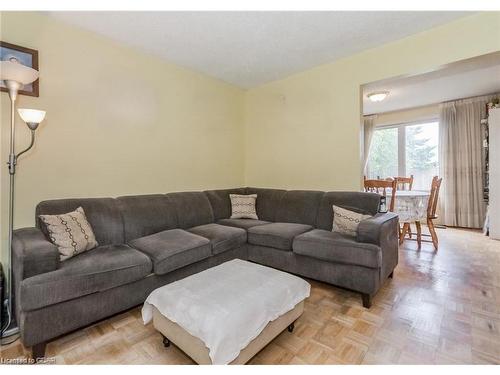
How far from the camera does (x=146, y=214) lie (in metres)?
2.59

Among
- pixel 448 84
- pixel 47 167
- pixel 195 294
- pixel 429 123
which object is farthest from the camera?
pixel 429 123

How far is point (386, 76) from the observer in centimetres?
273

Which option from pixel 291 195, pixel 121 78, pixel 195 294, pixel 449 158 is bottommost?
pixel 195 294

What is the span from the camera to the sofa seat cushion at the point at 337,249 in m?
2.02

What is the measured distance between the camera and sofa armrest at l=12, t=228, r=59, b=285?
1.48m

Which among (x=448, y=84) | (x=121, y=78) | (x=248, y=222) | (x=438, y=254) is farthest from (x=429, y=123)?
(x=121, y=78)

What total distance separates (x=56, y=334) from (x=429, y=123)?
646cm

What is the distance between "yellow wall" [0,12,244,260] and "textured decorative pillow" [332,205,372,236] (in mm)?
1817

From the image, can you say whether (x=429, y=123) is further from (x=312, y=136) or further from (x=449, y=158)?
(x=312, y=136)

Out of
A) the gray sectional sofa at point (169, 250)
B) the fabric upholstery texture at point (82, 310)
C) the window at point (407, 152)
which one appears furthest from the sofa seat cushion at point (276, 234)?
the window at point (407, 152)

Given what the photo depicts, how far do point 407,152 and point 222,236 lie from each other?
487 centimetres

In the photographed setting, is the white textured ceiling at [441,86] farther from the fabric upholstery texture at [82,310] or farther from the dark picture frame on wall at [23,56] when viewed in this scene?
the dark picture frame on wall at [23,56]

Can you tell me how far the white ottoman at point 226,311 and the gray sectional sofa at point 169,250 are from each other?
424 mm

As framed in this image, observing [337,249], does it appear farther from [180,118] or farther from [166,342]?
[180,118]
